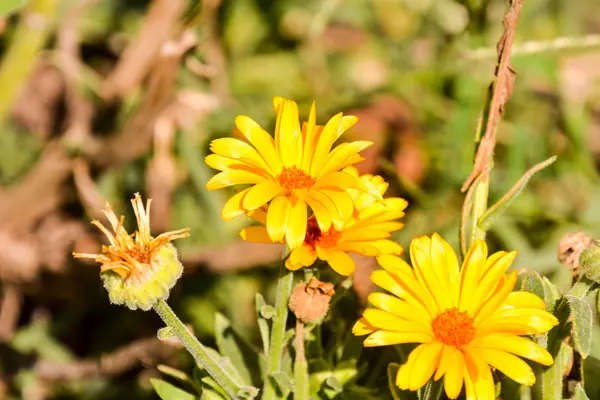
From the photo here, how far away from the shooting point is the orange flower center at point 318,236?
1255 mm

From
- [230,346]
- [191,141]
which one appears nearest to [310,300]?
[230,346]

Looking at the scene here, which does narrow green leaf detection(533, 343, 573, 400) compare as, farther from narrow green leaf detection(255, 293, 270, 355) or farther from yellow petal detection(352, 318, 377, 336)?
narrow green leaf detection(255, 293, 270, 355)

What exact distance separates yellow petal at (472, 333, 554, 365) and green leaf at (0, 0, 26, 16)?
134 centimetres

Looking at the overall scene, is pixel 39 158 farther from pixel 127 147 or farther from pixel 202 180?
pixel 202 180

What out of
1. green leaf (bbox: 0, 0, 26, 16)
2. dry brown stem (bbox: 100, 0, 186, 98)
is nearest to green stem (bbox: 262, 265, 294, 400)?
green leaf (bbox: 0, 0, 26, 16)

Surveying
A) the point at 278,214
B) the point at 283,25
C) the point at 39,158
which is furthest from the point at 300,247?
the point at 283,25

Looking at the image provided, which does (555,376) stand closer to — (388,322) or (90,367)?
(388,322)

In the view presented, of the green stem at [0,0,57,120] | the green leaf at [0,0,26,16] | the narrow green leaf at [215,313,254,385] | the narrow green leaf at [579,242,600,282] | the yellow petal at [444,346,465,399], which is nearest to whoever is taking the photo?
the yellow petal at [444,346,465,399]

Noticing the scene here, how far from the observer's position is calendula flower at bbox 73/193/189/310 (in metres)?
1.13

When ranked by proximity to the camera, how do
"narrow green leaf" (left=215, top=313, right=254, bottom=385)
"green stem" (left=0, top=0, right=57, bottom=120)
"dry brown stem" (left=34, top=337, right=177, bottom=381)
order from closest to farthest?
"narrow green leaf" (left=215, top=313, right=254, bottom=385)
"dry brown stem" (left=34, top=337, right=177, bottom=381)
"green stem" (left=0, top=0, right=57, bottom=120)

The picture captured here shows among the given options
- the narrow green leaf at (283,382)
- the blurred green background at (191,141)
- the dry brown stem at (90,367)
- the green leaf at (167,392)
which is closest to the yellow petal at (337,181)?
the narrow green leaf at (283,382)

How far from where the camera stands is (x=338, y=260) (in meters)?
1.21

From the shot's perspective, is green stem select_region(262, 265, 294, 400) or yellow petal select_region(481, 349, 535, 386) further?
green stem select_region(262, 265, 294, 400)

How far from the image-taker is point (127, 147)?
257 centimetres
